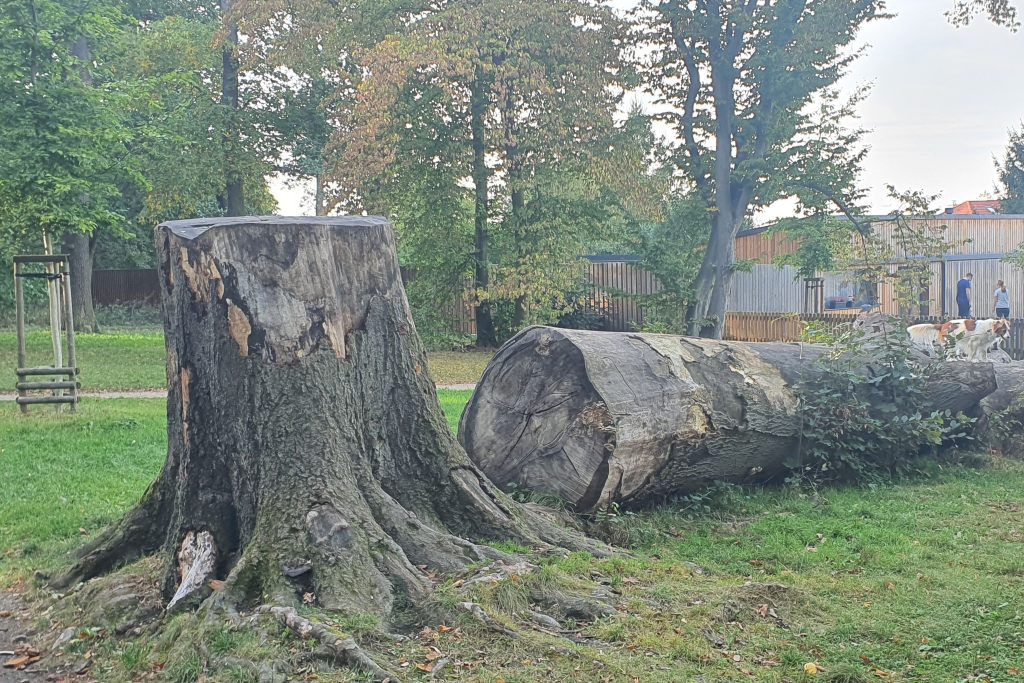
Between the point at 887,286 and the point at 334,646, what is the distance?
2349 centimetres

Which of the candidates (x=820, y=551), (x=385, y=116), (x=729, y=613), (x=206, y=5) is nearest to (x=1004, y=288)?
(x=385, y=116)

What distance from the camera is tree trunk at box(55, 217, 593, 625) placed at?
14.2ft

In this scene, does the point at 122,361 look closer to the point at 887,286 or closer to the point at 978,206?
the point at 887,286

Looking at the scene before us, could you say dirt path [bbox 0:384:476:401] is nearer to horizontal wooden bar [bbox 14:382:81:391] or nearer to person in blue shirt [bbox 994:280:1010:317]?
horizontal wooden bar [bbox 14:382:81:391]

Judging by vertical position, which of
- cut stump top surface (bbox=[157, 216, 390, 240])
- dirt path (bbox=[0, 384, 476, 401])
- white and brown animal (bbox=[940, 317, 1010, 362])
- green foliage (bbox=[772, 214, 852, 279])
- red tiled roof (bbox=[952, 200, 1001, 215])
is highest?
red tiled roof (bbox=[952, 200, 1001, 215])

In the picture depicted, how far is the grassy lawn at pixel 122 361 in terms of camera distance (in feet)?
53.6

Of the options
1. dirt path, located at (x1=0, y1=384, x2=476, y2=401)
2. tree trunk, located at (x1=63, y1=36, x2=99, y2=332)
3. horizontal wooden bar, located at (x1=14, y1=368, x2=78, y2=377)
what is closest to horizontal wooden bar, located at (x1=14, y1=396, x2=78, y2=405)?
horizontal wooden bar, located at (x1=14, y1=368, x2=78, y2=377)

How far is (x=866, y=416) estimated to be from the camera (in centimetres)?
791

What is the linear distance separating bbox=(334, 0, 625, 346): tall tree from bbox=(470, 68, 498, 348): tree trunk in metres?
0.03

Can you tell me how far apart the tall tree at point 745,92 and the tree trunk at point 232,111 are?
10.3 m

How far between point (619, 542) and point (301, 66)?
20.2 metres

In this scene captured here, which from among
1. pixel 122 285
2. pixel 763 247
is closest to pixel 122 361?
pixel 763 247

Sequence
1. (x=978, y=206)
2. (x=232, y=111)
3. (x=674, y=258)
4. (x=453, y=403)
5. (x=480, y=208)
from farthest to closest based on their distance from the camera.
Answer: (x=978, y=206) < (x=232, y=111) < (x=674, y=258) < (x=480, y=208) < (x=453, y=403)

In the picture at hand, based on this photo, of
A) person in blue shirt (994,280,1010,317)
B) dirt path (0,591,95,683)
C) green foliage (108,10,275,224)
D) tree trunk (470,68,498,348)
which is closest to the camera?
dirt path (0,591,95,683)
